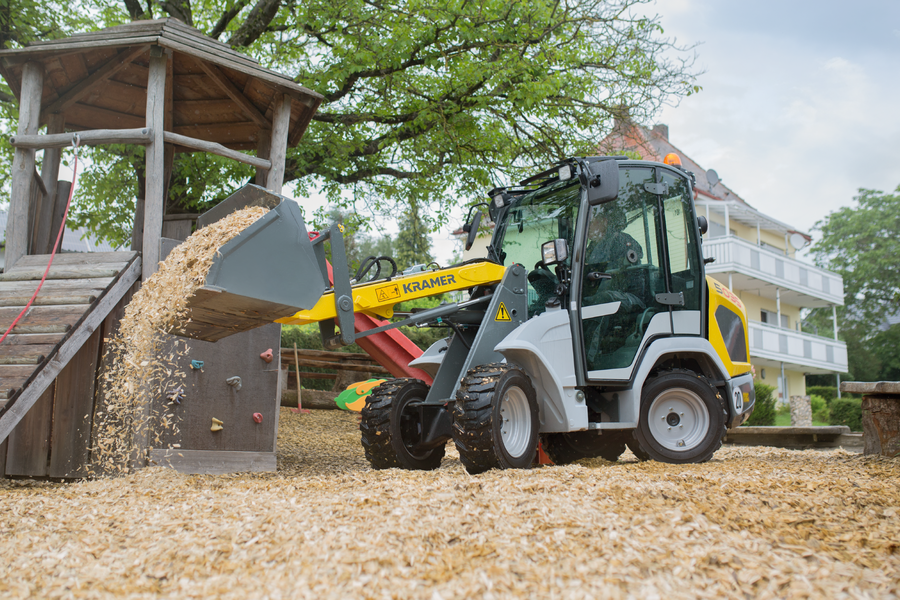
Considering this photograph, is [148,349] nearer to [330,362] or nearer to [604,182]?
[604,182]

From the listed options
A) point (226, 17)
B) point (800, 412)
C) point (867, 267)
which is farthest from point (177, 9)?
point (867, 267)

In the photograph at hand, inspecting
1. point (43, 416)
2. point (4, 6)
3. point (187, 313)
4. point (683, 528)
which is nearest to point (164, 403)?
point (43, 416)

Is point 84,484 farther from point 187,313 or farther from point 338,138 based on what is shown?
point 338,138

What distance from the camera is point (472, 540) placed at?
2.63m

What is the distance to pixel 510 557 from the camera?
2434 mm

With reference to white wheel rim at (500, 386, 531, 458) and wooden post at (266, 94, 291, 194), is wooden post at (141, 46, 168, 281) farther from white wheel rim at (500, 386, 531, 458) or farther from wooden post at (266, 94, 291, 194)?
white wheel rim at (500, 386, 531, 458)

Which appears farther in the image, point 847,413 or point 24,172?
point 847,413

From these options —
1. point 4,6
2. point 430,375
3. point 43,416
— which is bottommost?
point 43,416

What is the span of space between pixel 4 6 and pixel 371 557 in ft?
32.3

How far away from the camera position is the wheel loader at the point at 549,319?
4480 mm

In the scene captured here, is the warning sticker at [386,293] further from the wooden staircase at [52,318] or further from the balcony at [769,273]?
the balcony at [769,273]

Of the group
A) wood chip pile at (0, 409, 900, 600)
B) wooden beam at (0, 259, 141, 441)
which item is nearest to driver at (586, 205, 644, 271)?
wood chip pile at (0, 409, 900, 600)

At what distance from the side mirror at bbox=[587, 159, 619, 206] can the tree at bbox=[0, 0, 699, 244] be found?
4.53 metres

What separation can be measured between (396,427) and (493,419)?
1.16 m
